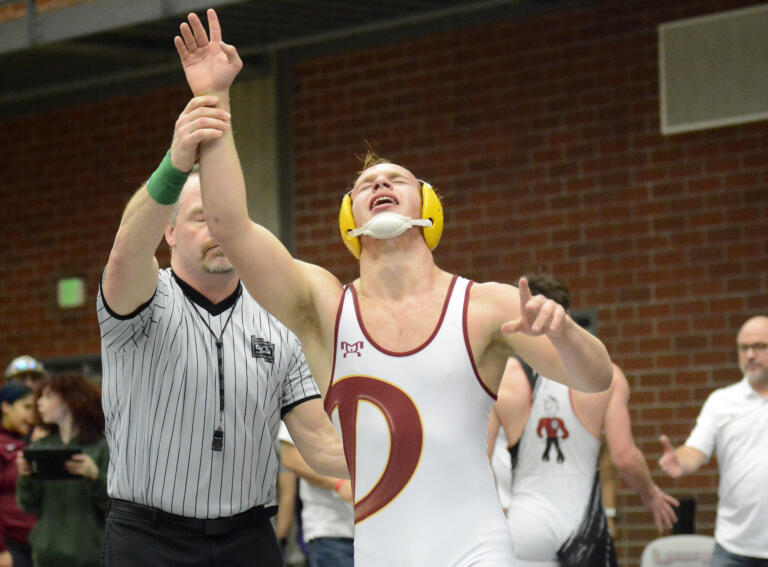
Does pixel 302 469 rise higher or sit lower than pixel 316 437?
lower

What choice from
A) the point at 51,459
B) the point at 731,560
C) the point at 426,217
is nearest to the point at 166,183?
the point at 426,217

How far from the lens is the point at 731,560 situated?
683 cm

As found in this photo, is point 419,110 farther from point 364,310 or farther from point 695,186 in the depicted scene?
point 364,310

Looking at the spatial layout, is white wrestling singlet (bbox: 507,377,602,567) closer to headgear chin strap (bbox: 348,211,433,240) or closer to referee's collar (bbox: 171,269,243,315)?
referee's collar (bbox: 171,269,243,315)

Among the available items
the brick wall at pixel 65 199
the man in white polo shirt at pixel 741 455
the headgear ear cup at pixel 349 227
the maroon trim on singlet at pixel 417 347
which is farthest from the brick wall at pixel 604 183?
the maroon trim on singlet at pixel 417 347

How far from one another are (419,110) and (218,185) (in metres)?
6.82

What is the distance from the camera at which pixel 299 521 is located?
7816 millimetres

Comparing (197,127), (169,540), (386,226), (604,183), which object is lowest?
(169,540)

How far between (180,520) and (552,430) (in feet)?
7.53

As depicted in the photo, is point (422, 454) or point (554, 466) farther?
point (554, 466)

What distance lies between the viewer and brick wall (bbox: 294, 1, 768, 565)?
8648 millimetres

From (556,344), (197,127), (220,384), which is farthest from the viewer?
(220,384)

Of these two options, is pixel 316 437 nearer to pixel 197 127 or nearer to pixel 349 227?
pixel 349 227

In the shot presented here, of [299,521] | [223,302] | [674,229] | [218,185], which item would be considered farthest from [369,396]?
[674,229]
